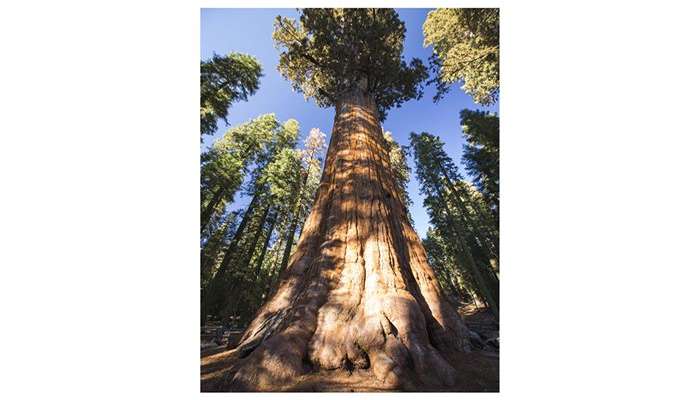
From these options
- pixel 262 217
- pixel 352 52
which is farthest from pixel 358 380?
pixel 262 217

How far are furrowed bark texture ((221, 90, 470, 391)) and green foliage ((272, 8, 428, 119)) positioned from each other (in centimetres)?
411

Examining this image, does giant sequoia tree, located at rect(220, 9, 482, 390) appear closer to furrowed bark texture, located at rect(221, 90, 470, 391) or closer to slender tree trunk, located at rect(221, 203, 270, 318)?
furrowed bark texture, located at rect(221, 90, 470, 391)

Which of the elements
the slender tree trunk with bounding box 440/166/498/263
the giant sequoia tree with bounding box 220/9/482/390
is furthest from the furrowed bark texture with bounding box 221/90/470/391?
the slender tree trunk with bounding box 440/166/498/263

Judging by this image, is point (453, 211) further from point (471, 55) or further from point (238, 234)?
point (238, 234)

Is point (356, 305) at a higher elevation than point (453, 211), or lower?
lower

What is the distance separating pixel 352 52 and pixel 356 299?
6.63m

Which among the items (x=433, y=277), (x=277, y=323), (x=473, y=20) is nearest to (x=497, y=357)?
(x=433, y=277)

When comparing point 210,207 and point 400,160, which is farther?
point 400,160

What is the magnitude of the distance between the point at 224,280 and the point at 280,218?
3946 millimetres

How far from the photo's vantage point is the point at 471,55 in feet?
24.1

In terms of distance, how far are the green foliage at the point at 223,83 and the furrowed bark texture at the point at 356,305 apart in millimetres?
7345

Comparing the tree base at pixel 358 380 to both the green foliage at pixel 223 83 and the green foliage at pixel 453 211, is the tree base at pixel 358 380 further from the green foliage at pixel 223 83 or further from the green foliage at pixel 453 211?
the green foliage at pixel 453 211

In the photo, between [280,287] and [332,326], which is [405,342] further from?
[280,287]

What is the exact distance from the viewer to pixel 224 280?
1273cm
